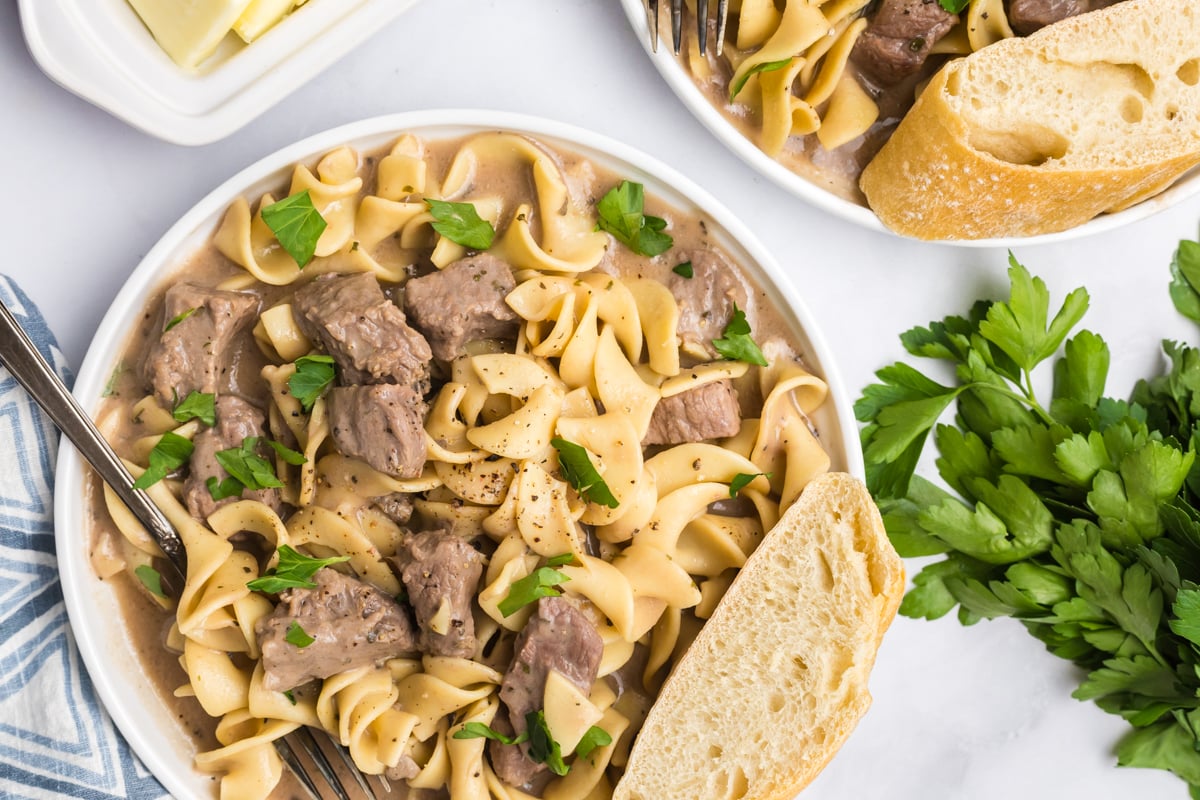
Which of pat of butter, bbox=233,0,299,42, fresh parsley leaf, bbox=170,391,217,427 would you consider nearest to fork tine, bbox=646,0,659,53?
pat of butter, bbox=233,0,299,42

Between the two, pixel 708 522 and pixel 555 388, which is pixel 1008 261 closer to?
pixel 708 522

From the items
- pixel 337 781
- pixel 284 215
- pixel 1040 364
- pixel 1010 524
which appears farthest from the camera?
pixel 1040 364

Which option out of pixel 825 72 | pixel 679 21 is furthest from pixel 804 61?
pixel 679 21

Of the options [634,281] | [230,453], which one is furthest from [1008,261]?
[230,453]

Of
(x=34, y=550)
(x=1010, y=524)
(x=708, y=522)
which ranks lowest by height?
(x=1010, y=524)

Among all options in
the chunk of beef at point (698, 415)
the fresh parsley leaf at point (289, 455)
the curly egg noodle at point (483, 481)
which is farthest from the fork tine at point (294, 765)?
the chunk of beef at point (698, 415)

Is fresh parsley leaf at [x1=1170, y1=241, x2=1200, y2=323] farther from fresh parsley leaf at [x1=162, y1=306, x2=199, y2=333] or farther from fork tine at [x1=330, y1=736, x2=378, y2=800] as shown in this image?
fresh parsley leaf at [x1=162, y1=306, x2=199, y2=333]

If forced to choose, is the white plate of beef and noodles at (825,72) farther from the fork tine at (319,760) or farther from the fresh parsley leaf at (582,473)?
the fork tine at (319,760)
